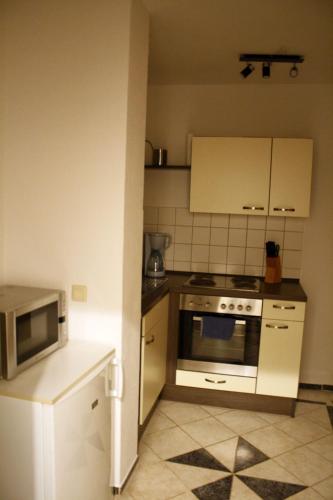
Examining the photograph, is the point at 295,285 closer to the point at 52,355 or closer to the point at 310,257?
the point at 310,257

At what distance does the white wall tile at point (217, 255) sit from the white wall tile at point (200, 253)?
0.03 metres

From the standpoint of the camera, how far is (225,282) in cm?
316

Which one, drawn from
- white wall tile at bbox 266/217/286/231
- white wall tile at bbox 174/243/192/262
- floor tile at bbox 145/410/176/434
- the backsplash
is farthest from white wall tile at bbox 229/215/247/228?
floor tile at bbox 145/410/176/434

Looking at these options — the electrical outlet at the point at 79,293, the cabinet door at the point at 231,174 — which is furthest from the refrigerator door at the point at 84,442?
the cabinet door at the point at 231,174

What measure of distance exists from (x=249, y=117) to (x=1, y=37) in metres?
2.00

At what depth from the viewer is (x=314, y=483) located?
7.23ft

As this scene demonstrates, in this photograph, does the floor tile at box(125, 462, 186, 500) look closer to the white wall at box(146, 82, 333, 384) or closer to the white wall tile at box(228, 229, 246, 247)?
the white wall at box(146, 82, 333, 384)

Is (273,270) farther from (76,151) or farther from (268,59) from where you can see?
(76,151)

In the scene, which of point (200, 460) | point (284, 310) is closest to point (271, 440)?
point (200, 460)

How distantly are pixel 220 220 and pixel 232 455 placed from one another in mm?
1776

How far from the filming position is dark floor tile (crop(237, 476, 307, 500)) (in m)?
2.09

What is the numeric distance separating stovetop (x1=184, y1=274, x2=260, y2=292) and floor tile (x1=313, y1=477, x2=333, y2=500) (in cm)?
122

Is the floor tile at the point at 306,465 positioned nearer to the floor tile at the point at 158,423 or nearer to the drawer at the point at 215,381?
the drawer at the point at 215,381

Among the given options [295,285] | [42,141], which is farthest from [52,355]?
[295,285]
